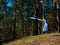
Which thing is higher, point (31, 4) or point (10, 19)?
point (31, 4)

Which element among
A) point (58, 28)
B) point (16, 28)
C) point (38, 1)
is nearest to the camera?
point (58, 28)

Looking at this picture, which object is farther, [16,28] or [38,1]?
[16,28]

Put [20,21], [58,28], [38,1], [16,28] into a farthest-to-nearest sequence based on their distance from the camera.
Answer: [16,28], [20,21], [38,1], [58,28]

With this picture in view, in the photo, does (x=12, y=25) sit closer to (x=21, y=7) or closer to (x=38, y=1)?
(x=21, y=7)

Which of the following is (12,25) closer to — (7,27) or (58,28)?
(7,27)

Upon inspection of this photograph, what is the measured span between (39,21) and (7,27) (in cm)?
1286

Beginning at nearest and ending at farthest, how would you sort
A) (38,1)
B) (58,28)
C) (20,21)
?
(58,28)
(38,1)
(20,21)

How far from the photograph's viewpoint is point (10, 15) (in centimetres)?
3222

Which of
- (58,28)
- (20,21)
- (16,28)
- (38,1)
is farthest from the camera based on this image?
(16,28)

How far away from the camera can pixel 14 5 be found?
30781 millimetres

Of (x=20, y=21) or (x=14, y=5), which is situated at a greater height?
(x=14, y=5)

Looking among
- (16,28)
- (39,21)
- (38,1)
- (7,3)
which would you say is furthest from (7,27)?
(39,21)

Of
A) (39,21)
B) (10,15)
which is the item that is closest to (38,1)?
(39,21)

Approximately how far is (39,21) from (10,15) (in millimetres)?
12074
